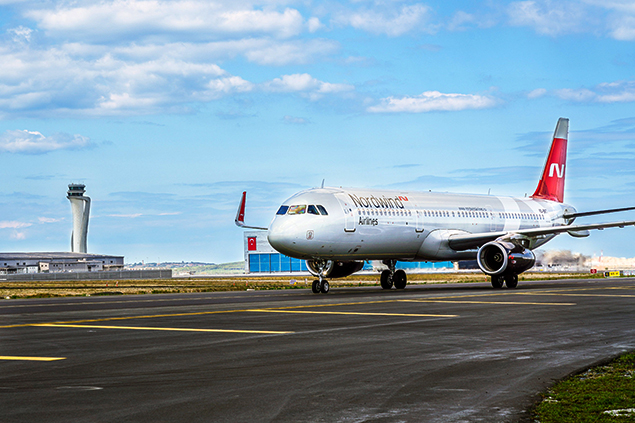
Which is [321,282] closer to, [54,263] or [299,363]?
[299,363]

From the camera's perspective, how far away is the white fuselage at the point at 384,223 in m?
29.4

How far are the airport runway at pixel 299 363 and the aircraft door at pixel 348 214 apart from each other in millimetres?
11794

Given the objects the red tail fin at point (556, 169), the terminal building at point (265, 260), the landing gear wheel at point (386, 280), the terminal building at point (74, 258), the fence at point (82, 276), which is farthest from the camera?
the terminal building at point (74, 258)

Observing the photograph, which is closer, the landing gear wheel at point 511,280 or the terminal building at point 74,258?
the landing gear wheel at point 511,280

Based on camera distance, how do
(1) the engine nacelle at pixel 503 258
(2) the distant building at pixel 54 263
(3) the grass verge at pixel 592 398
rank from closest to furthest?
1. (3) the grass verge at pixel 592 398
2. (1) the engine nacelle at pixel 503 258
3. (2) the distant building at pixel 54 263

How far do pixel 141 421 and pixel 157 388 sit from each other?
1.64m

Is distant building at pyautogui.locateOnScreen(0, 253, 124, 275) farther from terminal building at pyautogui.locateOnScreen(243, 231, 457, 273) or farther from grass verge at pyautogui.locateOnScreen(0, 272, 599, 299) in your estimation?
grass verge at pyautogui.locateOnScreen(0, 272, 599, 299)

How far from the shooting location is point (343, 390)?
315 inches

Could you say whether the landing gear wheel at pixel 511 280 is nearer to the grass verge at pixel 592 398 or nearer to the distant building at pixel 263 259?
the grass verge at pixel 592 398

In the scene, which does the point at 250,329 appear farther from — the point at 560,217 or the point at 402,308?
the point at 560,217

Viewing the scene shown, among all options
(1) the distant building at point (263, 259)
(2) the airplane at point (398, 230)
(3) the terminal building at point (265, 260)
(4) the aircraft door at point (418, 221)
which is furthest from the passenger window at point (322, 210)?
(1) the distant building at point (263, 259)

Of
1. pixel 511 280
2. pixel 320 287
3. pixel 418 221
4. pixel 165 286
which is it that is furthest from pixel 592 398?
pixel 165 286

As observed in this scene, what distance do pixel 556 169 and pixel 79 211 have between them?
516 ft

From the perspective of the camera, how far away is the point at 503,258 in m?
32.6
